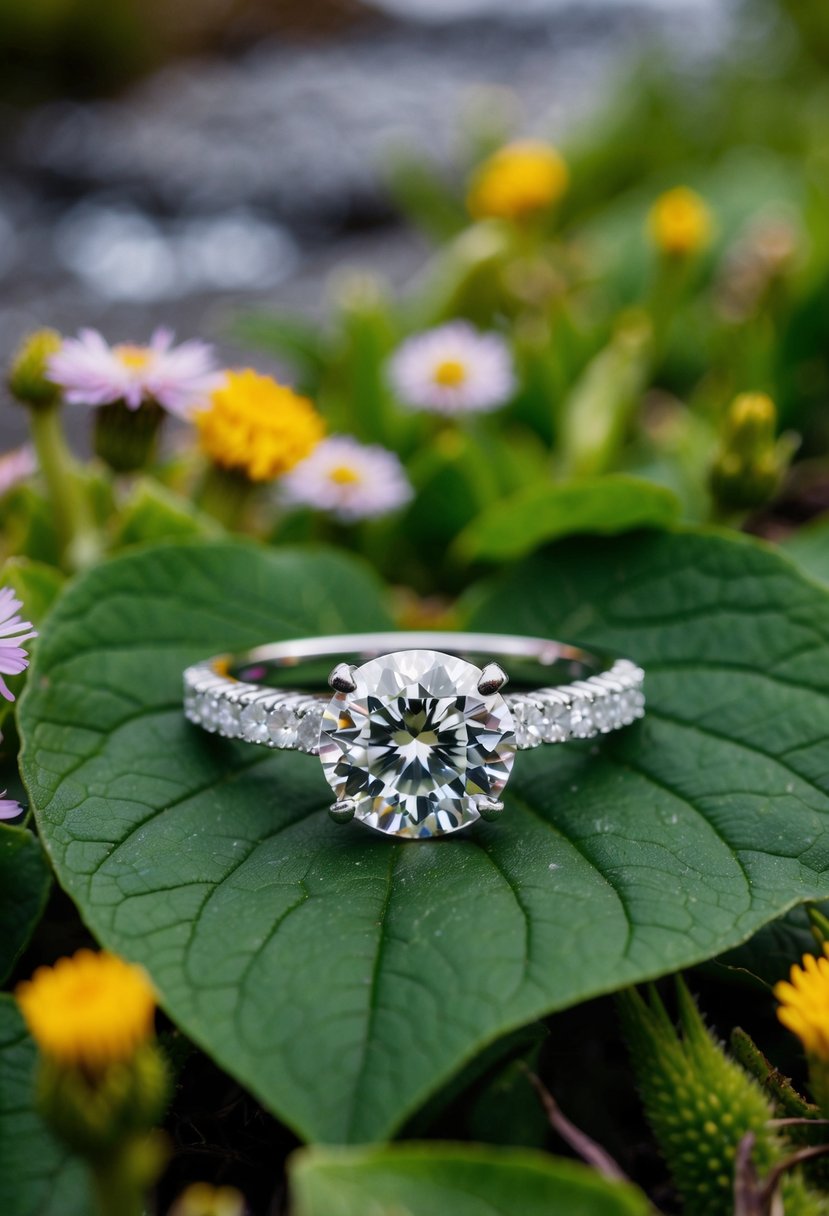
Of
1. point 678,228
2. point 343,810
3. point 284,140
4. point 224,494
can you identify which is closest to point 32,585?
point 224,494

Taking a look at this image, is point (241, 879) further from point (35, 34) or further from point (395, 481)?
point (35, 34)

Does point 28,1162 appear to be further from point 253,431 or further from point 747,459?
point 747,459

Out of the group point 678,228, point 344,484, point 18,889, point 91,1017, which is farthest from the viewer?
point 678,228

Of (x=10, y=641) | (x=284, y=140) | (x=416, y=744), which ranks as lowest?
(x=416, y=744)

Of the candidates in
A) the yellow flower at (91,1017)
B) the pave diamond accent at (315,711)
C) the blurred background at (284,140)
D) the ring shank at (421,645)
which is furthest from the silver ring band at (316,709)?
the blurred background at (284,140)

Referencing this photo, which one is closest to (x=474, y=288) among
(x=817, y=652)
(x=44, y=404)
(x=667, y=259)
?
(x=667, y=259)

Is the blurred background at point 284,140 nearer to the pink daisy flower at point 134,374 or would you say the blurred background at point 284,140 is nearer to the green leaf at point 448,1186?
the pink daisy flower at point 134,374

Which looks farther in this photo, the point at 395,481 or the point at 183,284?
the point at 183,284
